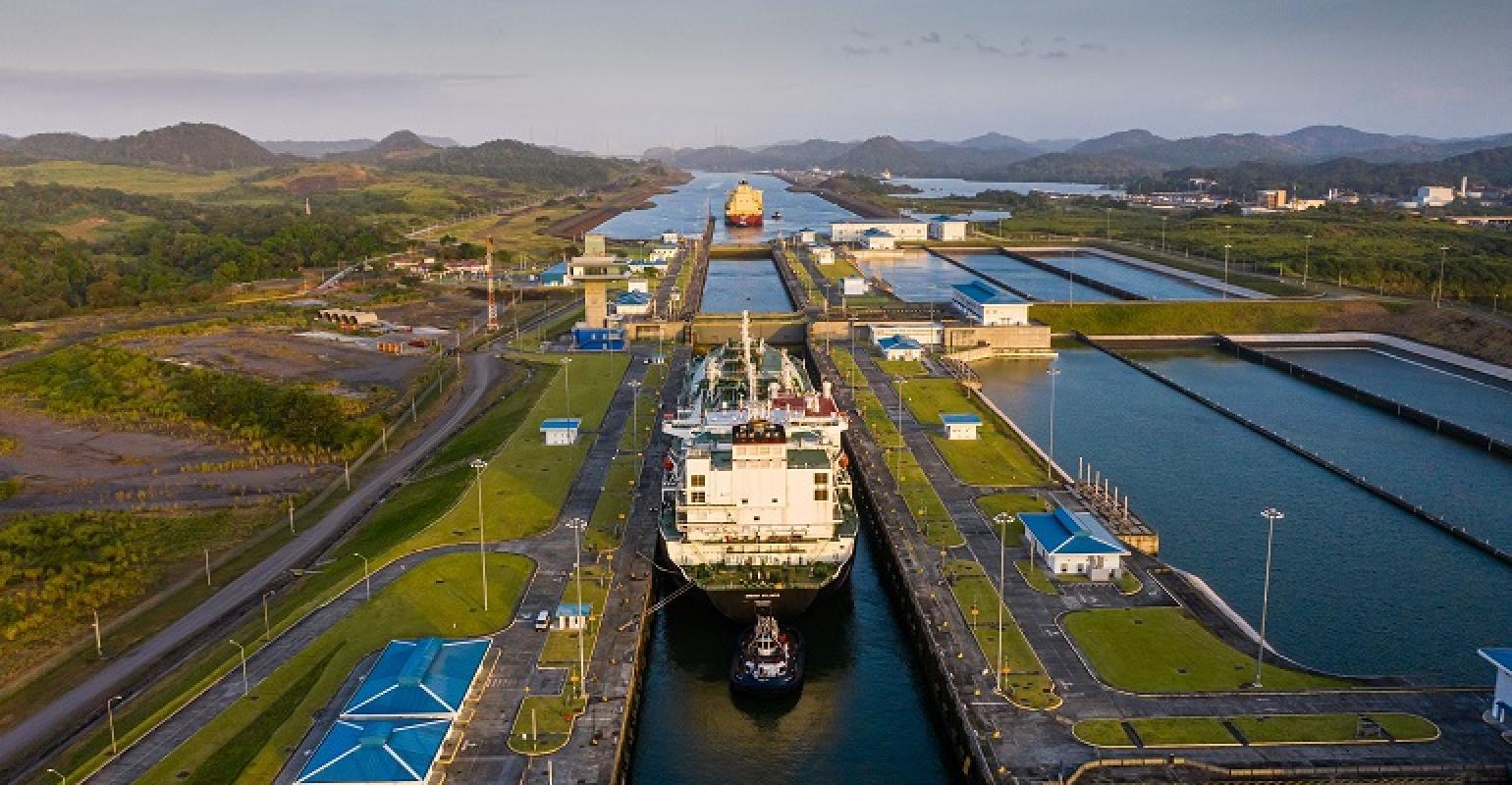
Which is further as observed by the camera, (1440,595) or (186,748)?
(1440,595)

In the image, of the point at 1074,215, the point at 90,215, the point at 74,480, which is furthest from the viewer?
the point at 1074,215

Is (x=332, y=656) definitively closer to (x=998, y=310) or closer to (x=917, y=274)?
(x=998, y=310)

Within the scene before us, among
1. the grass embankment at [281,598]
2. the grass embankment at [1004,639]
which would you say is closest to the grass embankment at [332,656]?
the grass embankment at [281,598]

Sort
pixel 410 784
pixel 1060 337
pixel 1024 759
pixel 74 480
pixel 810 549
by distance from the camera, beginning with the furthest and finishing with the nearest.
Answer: pixel 1060 337, pixel 74 480, pixel 810 549, pixel 1024 759, pixel 410 784

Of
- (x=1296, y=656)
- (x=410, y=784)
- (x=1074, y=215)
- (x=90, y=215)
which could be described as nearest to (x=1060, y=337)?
(x=1296, y=656)

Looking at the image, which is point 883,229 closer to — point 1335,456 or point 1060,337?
point 1060,337
